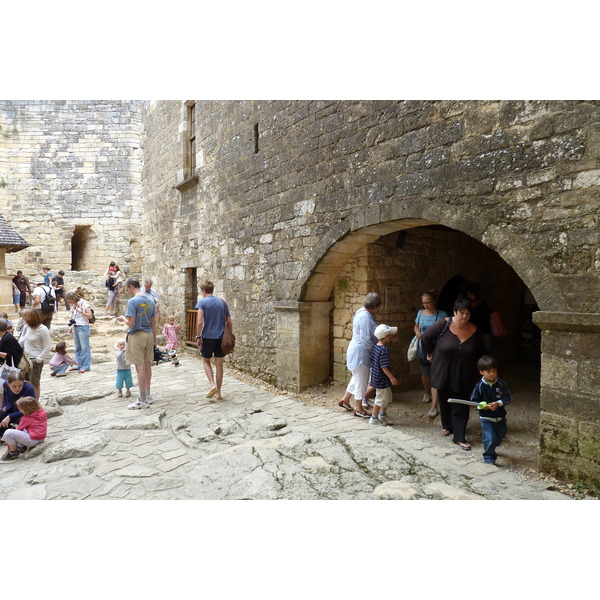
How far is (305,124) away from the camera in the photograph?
205 inches

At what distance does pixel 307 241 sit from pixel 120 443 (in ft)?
10.0

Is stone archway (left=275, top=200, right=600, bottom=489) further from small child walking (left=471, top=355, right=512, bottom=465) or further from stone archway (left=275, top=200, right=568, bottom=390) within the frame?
small child walking (left=471, top=355, right=512, bottom=465)

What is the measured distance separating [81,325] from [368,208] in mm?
4993

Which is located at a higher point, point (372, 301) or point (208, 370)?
point (372, 301)

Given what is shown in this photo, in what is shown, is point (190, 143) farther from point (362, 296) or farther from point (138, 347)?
point (362, 296)

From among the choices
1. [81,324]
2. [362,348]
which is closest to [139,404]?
[81,324]

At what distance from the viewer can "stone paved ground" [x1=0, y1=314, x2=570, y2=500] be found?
292 cm

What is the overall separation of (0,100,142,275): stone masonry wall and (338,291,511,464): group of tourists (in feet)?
34.4

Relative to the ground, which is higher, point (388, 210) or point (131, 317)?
point (388, 210)

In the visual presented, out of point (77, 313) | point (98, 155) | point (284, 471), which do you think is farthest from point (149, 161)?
point (284, 471)

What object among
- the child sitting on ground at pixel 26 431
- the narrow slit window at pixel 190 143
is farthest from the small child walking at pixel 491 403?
the narrow slit window at pixel 190 143

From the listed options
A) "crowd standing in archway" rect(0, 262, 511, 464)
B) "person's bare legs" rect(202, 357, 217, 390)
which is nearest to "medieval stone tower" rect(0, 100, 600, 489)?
"crowd standing in archway" rect(0, 262, 511, 464)

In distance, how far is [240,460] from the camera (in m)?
3.38

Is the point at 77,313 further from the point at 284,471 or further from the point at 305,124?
the point at 284,471
